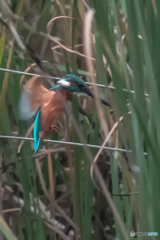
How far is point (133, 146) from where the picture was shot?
26 centimetres

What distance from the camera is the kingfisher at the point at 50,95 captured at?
0.33 m

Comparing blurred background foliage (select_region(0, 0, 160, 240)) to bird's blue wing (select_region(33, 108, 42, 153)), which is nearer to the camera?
blurred background foliage (select_region(0, 0, 160, 240))

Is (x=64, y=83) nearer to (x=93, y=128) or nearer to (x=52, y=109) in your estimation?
(x=52, y=109)

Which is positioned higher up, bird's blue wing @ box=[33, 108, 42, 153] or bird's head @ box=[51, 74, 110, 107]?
bird's head @ box=[51, 74, 110, 107]

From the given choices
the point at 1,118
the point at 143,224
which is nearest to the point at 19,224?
the point at 1,118

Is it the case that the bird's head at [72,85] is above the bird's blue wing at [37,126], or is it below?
above

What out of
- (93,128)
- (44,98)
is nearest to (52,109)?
(44,98)

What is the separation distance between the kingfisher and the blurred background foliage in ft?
0.10

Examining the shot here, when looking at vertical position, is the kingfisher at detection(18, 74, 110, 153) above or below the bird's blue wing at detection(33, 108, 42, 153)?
above

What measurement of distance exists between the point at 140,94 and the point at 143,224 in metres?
0.12

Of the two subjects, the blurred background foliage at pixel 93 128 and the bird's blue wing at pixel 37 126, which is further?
the bird's blue wing at pixel 37 126

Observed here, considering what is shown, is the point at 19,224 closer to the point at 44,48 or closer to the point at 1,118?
the point at 1,118

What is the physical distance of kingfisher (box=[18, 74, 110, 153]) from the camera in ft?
1.09

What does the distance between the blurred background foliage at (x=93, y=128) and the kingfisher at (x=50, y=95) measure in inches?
A: 1.1
